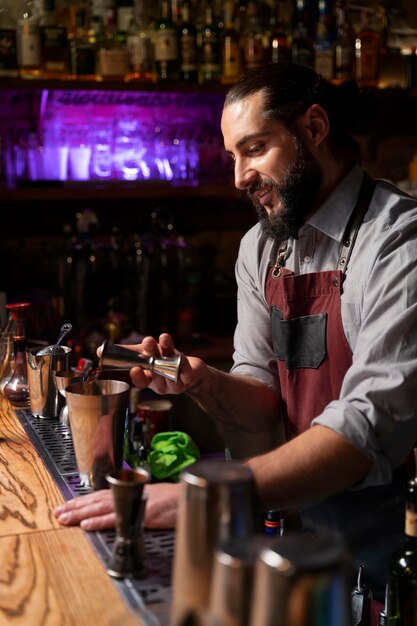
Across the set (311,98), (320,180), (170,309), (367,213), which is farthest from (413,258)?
(170,309)

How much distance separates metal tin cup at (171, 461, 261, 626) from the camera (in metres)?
0.89

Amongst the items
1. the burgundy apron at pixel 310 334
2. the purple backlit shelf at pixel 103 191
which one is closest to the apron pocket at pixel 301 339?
the burgundy apron at pixel 310 334

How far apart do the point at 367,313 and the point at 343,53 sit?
243cm

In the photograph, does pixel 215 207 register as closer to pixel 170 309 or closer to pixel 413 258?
pixel 170 309

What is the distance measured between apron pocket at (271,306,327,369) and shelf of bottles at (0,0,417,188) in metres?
1.77

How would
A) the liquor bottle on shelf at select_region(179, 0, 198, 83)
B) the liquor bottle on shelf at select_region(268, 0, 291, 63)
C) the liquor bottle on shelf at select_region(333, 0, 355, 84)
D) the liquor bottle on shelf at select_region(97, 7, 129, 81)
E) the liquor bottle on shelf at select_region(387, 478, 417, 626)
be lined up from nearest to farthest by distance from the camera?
the liquor bottle on shelf at select_region(387, 478, 417, 626) → the liquor bottle on shelf at select_region(97, 7, 129, 81) → the liquor bottle on shelf at select_region(179, 0, 198, 83) → the liquor bottle on shelf at select_region(268, 0, 291, 63) → the liquor bottle on shelf at select_region(333, 0, 355, 84)

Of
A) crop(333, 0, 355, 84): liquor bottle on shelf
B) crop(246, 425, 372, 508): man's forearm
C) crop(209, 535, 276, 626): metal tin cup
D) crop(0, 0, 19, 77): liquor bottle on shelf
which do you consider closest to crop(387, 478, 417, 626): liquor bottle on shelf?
crop(246, 425, 372, 508): man's forearm

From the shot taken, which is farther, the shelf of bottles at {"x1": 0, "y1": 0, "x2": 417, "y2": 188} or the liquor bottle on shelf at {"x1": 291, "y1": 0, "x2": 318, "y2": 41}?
the liquor bottle on shelf at {"x1": 291, "y1": 0, "x2": 318, "y2": 41}

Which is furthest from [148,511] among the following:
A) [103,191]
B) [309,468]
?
[103,191]

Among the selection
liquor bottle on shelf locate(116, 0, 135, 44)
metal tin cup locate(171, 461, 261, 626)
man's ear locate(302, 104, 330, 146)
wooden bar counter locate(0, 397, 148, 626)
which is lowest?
wooden bar counter locate(0, 397, 148, 626)

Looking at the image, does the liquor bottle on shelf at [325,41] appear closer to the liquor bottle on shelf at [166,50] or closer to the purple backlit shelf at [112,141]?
the purple backlit shelf at [112,141]

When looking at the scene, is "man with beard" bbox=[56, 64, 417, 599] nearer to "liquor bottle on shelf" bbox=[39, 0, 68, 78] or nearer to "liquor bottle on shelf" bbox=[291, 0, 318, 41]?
"liquor bottle on shelf" bbox=[39, 0, 68, 78]

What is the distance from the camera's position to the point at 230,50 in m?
3.75

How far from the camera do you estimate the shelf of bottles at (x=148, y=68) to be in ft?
11.6
